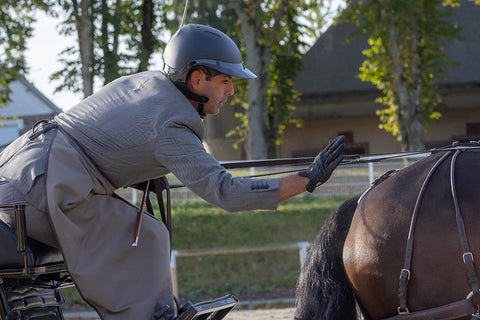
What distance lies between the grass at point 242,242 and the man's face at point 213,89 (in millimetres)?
7032

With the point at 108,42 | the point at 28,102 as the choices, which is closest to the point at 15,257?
the point at 108,42

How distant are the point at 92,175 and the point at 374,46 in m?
16.7

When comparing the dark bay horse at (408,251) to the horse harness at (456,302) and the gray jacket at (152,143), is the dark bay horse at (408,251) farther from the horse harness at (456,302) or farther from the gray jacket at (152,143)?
the gray jacket at (152,143)

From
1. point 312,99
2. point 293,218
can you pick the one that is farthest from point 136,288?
point 312,99

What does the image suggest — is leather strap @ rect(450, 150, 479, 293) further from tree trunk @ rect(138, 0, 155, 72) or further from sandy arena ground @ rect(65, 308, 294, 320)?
tree trunk @ rect(138, 0, 155, 72)

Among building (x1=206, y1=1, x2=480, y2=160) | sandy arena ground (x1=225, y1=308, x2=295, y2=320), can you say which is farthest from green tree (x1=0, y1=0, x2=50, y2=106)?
sandy arena ground (x1=225, y1=308, x2=295, y2=320)

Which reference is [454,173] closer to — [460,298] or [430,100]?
[460,298]

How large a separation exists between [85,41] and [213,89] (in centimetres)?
1438

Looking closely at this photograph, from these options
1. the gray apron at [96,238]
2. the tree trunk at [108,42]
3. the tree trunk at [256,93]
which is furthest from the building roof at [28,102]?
the gray apron at [96,238]

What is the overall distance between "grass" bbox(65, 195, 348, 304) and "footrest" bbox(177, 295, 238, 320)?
686cm

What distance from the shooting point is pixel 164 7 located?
65.2 feet

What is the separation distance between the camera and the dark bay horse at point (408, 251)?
3.04 m

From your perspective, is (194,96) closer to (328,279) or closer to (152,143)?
(152,143)

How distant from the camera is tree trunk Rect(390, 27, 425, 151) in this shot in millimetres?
17578
